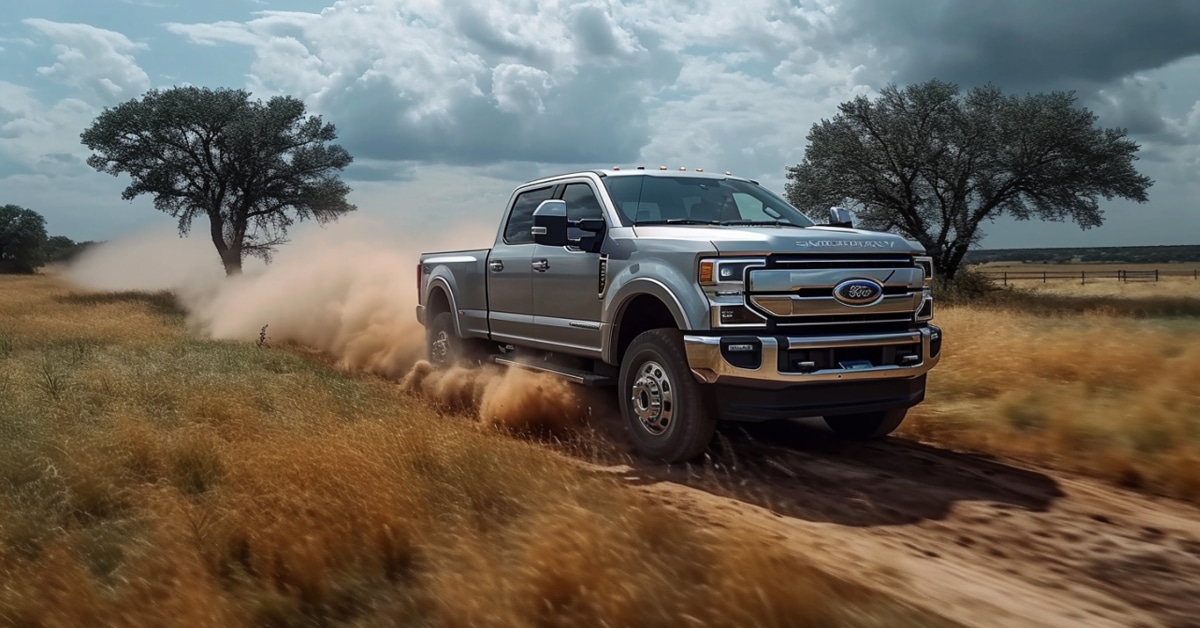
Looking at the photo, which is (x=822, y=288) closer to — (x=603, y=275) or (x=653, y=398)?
(x=653, y=398)

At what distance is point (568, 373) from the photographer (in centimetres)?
800

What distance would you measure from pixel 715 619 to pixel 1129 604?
190 cm

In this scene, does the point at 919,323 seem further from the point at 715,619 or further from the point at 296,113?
the point at 296,113

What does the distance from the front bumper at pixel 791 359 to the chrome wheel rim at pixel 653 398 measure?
0.41 meters

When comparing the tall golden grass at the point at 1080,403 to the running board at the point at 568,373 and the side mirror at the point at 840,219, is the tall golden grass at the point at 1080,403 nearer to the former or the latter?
the side mirror at the point at 840,219

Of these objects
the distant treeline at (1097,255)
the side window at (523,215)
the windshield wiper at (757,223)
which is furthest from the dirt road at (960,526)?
the distant treeline at (1097,255)

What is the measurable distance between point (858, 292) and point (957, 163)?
27.8 m

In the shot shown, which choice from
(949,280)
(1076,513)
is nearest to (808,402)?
(1076,513)

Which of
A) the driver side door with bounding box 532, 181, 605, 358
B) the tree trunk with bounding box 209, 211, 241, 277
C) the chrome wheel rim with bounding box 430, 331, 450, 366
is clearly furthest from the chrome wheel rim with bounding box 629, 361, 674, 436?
the tree trunk with bounding box 209, 211, 241, 277

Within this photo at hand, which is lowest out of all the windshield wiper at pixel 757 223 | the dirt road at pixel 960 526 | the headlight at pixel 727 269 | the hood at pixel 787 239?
the dirt road at pixel 960 526

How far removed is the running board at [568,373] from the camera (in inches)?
301

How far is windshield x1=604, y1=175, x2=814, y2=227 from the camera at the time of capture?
770 centimetres

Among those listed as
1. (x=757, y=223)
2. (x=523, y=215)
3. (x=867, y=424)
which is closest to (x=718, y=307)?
(x=757, y=223)

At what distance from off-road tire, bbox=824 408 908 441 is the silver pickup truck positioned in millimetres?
12
